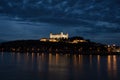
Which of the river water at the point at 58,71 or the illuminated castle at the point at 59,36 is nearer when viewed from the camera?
the river water at the point at 58,71

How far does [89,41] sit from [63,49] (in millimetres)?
20314

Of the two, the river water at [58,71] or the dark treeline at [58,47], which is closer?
the river water at [58,71]

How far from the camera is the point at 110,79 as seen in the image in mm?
26047

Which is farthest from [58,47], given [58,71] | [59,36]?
[58,71]

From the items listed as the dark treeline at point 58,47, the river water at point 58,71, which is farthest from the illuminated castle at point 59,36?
the river water at point 58,71

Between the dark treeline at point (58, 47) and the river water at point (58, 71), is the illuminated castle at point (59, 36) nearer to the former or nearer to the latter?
the dark treeline at point (58, 47)

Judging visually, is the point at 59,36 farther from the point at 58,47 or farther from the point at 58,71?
the point at 58,71

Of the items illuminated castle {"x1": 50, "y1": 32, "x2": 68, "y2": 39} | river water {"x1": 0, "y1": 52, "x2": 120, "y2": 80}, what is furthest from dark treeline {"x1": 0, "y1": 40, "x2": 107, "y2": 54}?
river water {"x1": 0, "y1": 52, "x2": 120, "y2": 80}

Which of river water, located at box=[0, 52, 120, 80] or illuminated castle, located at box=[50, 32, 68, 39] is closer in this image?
river water, located at box=[0, 52, 120, 80]

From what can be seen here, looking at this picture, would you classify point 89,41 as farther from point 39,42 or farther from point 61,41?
point 39,42

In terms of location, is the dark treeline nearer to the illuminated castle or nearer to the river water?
the illuminated castle

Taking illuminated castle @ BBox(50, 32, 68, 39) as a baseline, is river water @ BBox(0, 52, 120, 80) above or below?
below

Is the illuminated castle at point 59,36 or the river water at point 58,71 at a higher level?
the illuminated castle at point 59,36

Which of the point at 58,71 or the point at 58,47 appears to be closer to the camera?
the point at 58,71
